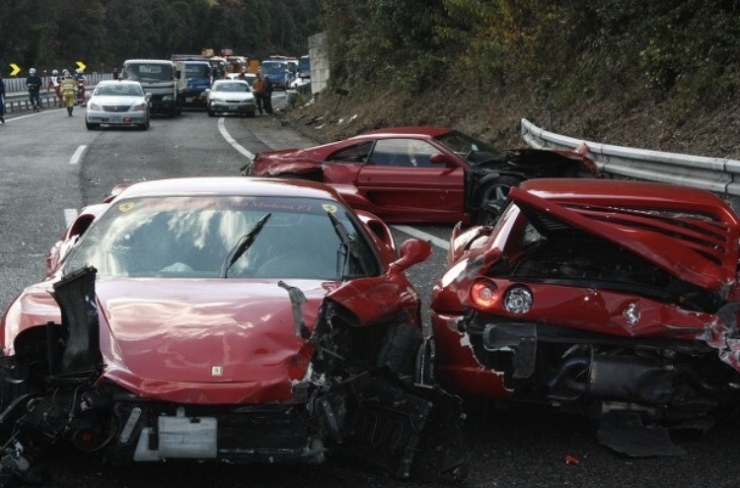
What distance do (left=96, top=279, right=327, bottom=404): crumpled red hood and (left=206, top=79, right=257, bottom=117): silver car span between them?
36438 mm

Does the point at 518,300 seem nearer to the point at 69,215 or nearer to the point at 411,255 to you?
the point at 411,255

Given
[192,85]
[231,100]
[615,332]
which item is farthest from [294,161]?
[192,85]

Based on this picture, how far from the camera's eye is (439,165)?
14055 mm

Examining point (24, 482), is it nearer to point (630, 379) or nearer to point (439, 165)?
point (630, 379)

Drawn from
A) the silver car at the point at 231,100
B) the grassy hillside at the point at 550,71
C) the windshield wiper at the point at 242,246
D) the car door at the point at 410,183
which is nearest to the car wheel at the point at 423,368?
the windshield wiper at the point at 242,246

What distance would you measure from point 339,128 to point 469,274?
2532 cm

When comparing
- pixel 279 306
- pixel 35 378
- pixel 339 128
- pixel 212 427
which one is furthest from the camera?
pixel 339 128

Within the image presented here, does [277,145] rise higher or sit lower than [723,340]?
lower

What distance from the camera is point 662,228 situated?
594cm

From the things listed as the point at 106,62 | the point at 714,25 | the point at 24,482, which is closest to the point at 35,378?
the point at 24,482

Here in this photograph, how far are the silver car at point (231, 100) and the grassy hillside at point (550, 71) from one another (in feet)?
14.8

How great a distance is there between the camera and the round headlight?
19.1 ft

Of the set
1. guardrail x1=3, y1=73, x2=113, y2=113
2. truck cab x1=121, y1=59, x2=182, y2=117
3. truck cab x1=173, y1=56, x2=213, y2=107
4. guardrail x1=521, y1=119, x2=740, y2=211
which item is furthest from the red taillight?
guardrail x1=3, y1=73, x2=113, y2=113

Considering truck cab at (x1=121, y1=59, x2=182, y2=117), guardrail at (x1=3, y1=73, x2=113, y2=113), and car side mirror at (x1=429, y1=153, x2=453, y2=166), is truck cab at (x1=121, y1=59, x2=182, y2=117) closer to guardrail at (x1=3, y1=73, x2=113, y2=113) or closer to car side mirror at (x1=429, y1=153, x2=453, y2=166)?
guardrail at (x1=3, y1=73, x2=113, y2=113)
